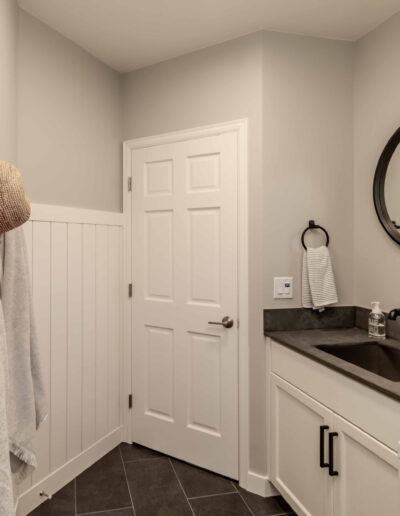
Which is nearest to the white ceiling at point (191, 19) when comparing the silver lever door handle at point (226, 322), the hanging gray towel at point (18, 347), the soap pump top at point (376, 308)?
→ the hanging gray towel at point (18, 347)

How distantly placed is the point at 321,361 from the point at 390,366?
0.48 meters

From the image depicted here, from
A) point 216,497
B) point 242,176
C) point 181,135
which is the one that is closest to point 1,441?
point 216,497

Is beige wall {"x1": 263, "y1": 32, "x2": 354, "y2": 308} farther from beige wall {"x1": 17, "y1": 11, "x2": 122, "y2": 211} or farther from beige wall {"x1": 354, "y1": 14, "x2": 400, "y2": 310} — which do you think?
beige wall {"x1": 17, "y1": 11, "x2": 122, "y2": 211}

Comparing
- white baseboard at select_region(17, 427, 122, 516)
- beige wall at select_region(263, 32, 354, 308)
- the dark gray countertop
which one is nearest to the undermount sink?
the dark gray countertop

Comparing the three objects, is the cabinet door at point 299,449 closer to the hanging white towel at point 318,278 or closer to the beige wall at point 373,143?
the hanging white towel at point 318,278

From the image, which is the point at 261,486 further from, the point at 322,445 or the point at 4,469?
the point at 4,469

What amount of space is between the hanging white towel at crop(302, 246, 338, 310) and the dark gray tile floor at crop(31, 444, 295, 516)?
1.08 m

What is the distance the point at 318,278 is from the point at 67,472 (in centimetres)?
180

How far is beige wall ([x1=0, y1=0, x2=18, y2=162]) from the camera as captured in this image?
5.22 ft

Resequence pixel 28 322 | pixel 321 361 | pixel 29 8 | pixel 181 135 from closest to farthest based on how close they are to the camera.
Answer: pixel 28 322 → pixel 321 361 → pixel 29 8 → pixel 181 135

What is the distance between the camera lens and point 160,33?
207 cm

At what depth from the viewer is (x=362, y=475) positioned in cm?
132

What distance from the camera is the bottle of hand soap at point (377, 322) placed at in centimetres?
185

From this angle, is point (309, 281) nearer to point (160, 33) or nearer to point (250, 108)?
point (250, 108)
